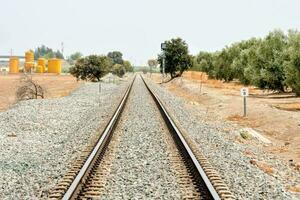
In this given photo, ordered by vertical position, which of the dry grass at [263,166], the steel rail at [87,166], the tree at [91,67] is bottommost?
the dry grass at [263,166]

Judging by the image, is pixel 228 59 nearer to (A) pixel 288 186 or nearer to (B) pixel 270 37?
(B) pixel 270 37

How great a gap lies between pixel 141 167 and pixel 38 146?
5.39 meters

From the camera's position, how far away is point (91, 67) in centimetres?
7425

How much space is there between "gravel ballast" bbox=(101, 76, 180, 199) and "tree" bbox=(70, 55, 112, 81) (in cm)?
5605

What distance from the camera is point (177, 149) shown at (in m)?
13.5

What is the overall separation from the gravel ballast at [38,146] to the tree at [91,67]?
46645mm

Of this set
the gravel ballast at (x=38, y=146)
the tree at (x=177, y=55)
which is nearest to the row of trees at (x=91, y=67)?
the tree at (x=177, y=55)

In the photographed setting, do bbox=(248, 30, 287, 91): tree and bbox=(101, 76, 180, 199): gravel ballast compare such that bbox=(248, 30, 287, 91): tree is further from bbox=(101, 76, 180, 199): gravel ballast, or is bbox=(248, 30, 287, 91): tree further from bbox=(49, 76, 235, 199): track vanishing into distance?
bbox=(49, 76, 235, 199): track vanishing into distance

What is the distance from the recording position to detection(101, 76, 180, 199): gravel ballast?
29.1ft

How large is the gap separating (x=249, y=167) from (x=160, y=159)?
94.6 inches

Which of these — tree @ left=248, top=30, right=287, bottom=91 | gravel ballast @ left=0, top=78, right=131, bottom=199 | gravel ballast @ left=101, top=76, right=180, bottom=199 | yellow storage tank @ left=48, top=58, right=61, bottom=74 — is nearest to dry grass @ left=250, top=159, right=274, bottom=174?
gravel ballast @ left=101, top=76, right=180, bottom=199

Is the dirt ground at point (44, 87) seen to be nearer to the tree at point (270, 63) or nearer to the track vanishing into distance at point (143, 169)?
the tree at point (270, 63)

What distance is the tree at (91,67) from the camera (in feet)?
243

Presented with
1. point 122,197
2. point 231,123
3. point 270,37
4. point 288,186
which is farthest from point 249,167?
point 270,37
